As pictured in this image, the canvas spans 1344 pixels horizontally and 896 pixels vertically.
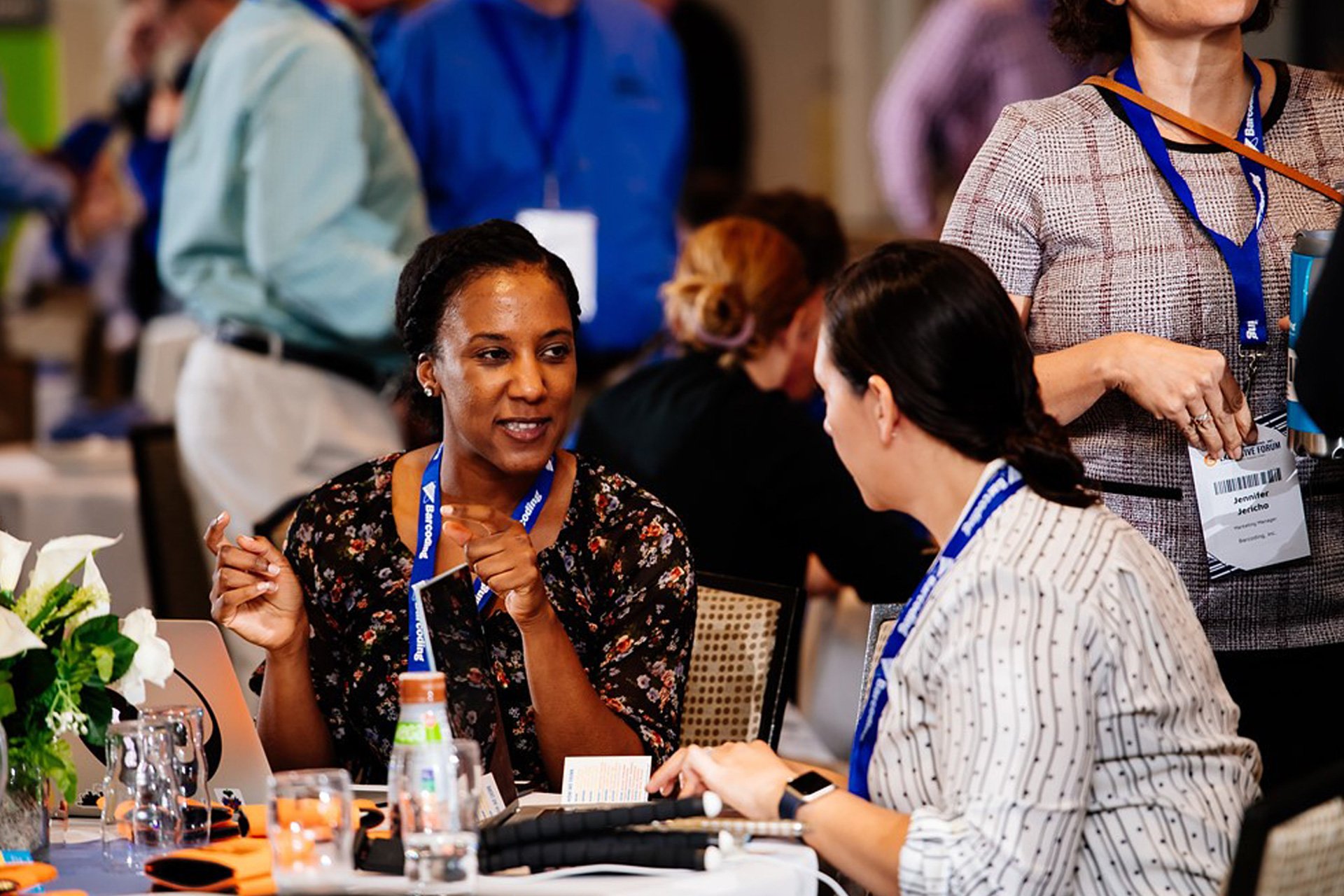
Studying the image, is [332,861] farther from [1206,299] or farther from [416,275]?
[1206,299]

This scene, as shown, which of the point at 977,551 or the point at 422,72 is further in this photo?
the point at 422,72

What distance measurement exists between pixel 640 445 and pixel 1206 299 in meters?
1.41

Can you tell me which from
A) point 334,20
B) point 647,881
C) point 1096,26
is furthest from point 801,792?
point 334,20

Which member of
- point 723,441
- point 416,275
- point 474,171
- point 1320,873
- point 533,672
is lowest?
point 1320,873

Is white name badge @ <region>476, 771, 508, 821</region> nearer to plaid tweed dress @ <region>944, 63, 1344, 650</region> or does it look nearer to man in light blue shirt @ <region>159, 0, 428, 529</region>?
plaid tweed dress @ <region>944, 63, 1344, 650</region>

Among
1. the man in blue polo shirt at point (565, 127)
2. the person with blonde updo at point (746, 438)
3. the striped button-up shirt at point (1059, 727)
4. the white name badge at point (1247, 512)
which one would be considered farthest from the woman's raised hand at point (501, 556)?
the man in blue polo shirt at point (565, 127)

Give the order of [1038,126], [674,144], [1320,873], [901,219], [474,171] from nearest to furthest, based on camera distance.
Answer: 1. [1320,873]
2. [1038,126]
3. [474,171]
4. [674,144]
5. [901,219]

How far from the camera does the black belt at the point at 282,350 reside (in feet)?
14.7

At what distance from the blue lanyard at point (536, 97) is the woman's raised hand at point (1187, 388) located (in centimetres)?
322

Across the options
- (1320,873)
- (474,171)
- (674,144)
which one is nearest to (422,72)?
(474,171)

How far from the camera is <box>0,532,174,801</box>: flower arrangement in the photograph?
78.6 inches

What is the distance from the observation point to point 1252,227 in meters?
2.46

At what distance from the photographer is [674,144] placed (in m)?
5.63

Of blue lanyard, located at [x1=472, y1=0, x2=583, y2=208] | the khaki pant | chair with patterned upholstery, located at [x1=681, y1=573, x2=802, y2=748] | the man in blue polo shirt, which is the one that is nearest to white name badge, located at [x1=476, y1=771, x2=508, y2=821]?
chair with patterned upholstery, located at [x1=681, y1=573, x2=802, y2=748]
